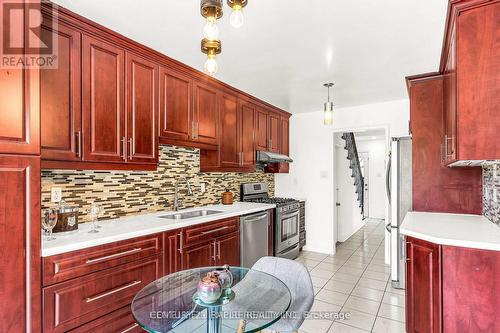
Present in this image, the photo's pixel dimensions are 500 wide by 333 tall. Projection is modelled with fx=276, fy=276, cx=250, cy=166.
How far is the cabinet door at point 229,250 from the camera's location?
2895 mm

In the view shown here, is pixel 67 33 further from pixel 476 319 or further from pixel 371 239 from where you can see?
pixel 371 239

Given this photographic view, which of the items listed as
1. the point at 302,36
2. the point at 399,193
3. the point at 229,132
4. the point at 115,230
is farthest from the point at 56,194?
the point at 399,193

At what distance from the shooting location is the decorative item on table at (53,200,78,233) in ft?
6.48

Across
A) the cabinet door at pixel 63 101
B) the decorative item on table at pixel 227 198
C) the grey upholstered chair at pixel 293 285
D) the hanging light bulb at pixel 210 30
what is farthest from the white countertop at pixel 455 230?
the cabinet door at pixel 63 101

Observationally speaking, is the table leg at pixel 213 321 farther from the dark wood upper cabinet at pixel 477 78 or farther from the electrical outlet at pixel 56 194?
the dark wood upper cabinet at pixel 477 78

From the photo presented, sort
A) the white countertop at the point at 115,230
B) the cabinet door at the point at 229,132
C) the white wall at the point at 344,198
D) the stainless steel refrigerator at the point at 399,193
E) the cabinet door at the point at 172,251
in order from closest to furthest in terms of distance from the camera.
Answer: the white countertop at the point at 115,230, the cabinet door at the point at 172,251, the stainless steel refrigerator at the point at 399,193, the cabinet door at the point at 229,132, the white wall at the point at 344,198

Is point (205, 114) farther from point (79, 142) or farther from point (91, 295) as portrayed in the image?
point (91, 295)

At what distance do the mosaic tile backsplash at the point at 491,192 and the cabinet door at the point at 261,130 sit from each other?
8.68ft

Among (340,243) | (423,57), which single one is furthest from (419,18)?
(340,243)

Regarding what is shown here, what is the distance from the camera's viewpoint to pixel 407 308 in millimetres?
2223

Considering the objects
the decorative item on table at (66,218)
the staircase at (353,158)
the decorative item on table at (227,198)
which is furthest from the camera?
the staircase at (353,158)

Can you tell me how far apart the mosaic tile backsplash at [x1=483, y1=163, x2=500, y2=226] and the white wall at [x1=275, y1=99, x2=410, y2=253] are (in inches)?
75.5

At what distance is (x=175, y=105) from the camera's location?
2.77 meters

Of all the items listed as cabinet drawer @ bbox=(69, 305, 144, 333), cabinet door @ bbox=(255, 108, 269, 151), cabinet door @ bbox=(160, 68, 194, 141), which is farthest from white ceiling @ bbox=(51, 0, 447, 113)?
cabinet drawer @ bbox=(69, 305, 144, 333)
